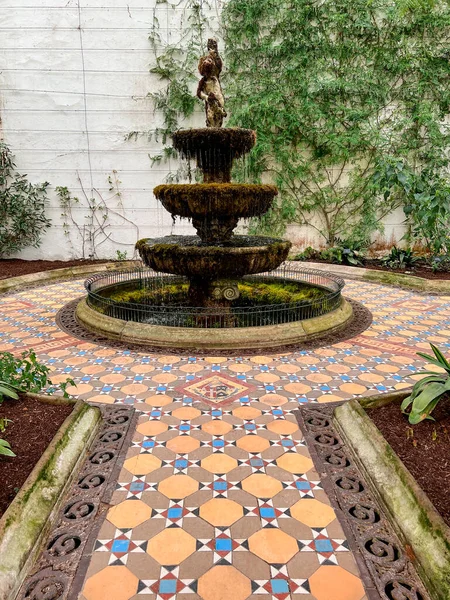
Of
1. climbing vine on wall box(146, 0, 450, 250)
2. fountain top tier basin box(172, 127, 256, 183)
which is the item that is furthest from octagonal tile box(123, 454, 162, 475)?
climbing vine on wall box(146, 0, 450, 250)

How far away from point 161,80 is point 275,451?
9.12 metres

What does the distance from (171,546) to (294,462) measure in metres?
0.96

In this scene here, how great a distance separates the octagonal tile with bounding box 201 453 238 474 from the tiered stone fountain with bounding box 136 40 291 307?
8.88 feet

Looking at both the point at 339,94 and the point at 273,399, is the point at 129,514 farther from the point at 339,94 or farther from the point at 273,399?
the point at 339,94

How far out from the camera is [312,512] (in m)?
2.29

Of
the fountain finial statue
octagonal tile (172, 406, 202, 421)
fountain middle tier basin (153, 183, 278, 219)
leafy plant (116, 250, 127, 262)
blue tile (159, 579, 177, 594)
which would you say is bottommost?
octagonal tile (172, 406, 202, 421)

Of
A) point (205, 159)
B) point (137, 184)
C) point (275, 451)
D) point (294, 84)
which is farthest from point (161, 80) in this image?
point (275, 451)

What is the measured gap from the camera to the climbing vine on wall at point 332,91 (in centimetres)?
959

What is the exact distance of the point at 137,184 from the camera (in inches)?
391

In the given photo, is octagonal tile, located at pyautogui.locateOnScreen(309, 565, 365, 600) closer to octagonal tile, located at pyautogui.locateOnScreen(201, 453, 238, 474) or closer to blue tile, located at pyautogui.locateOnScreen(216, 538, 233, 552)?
blue tile, located at pyautogui.locateOnScreen(216, 538, 233, 552)

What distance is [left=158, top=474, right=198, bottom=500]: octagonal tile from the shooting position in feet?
7.97

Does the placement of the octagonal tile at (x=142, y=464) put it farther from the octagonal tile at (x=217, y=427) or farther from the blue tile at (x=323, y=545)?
the blue tile at (x=323, y=545)

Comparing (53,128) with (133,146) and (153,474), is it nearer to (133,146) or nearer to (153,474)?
(133,146)

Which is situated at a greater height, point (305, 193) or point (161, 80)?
point (161, 80)
